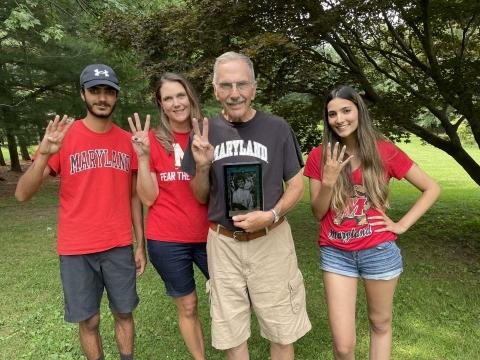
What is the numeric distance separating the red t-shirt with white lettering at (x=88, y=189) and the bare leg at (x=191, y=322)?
605 millimetres

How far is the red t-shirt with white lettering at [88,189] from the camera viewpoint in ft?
9.09

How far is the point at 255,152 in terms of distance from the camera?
2.46 m

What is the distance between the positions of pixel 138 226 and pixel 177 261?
44cm

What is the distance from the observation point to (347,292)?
2.68 meters

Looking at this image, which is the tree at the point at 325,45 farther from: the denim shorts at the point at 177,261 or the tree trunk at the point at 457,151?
the denim shorts at the point at 177,261

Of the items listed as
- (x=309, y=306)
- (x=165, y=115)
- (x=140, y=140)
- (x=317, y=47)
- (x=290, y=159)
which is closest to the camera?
(x=290, y=159)

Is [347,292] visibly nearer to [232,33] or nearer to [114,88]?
[114,88]

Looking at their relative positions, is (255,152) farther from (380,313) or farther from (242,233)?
(380,313)

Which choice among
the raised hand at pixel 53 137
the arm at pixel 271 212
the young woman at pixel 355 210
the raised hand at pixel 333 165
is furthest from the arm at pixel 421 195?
the raised hand at pixel 53 137

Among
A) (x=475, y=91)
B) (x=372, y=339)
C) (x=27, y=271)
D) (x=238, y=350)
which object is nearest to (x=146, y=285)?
(x=27, y=271)

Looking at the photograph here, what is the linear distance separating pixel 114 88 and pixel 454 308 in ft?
12.6

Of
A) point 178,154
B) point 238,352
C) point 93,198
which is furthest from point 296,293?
point 93,198

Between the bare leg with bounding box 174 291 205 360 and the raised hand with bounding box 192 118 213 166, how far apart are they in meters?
1.11

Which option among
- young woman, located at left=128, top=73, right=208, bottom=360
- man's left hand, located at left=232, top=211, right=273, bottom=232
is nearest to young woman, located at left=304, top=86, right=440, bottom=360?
man's left hand, located at left=232, top=211, right=273, bottom=232
